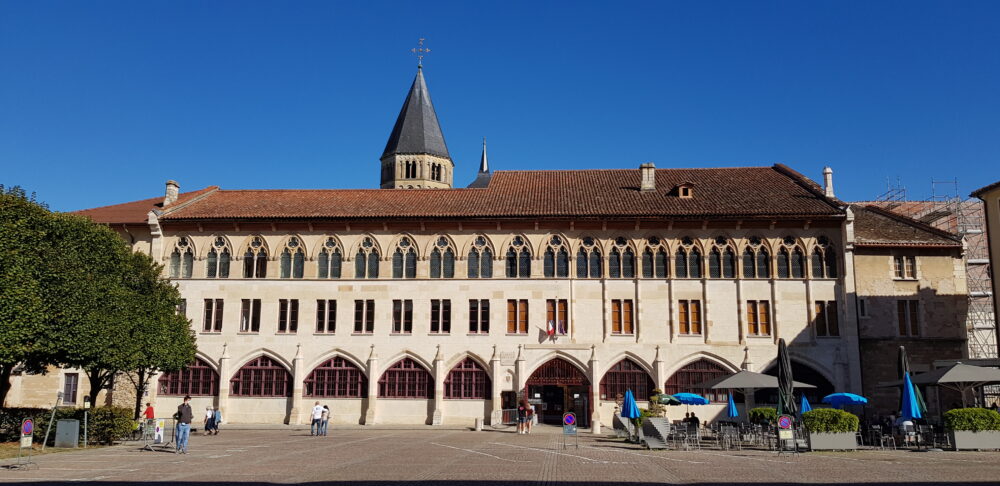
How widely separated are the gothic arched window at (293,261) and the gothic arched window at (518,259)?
11579mm

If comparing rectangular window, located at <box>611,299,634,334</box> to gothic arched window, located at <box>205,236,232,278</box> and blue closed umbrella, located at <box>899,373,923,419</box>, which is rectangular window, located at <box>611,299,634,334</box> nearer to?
blue closed umbrella, located at <box>899,373,923,419</box>

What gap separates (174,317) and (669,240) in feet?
84.6

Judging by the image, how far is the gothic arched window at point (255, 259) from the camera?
42844 millimetres

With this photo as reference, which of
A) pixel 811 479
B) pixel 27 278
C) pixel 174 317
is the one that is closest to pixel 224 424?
pixel 174 317

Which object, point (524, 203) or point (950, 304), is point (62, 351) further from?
point (950, 304)

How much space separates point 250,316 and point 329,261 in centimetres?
535

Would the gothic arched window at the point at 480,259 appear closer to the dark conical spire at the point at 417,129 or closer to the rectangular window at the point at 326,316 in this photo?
the rectangular window at the point at 326,316

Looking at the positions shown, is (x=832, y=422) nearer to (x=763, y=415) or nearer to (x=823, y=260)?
(x=763, y=415)

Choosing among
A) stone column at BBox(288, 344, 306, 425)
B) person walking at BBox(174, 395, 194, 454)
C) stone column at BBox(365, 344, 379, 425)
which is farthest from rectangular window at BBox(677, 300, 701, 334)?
person walking at BBox(174, 395, 194, 454)

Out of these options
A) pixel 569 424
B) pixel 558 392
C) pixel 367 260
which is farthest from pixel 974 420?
pixel 367 260

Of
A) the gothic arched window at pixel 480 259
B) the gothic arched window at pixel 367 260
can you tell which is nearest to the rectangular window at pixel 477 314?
the gothic arched window at pixel 480 259

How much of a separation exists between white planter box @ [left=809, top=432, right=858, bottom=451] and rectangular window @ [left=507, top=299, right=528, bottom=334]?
722 inches

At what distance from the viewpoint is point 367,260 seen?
42.4 metres

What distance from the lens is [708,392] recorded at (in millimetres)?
40500
